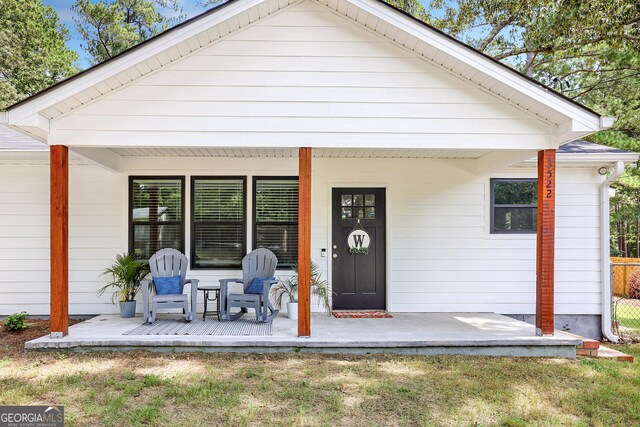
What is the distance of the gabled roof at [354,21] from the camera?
4.30m

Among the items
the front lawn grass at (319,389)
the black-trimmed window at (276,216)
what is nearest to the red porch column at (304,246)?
the front lawn grass at (319,389)

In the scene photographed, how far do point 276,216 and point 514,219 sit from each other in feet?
12.0

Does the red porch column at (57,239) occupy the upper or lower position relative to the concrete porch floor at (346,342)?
upper

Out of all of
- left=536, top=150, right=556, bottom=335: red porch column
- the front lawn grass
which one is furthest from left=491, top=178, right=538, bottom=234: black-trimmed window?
the front lawn grass

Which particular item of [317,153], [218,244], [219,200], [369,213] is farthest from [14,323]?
[369,213]

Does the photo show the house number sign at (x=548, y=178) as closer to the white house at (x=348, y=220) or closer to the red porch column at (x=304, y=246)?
the white house at (x=348, y=220)

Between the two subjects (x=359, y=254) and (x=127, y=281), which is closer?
(x=127, y=281)

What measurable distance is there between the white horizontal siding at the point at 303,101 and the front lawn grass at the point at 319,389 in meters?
2.34

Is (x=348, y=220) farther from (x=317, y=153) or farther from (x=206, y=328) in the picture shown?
(x=206, y=328)

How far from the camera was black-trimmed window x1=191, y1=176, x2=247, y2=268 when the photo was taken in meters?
6.44

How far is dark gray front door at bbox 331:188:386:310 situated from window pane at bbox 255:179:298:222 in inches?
26.2

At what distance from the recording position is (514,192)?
6457 mm

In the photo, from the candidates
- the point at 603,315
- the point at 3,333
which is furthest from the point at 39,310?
the point at 603,315

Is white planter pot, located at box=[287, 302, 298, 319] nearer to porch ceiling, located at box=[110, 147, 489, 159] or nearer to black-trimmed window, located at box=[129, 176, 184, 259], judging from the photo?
black-trimmed window, located at box=[129, 176, 184, 259]
